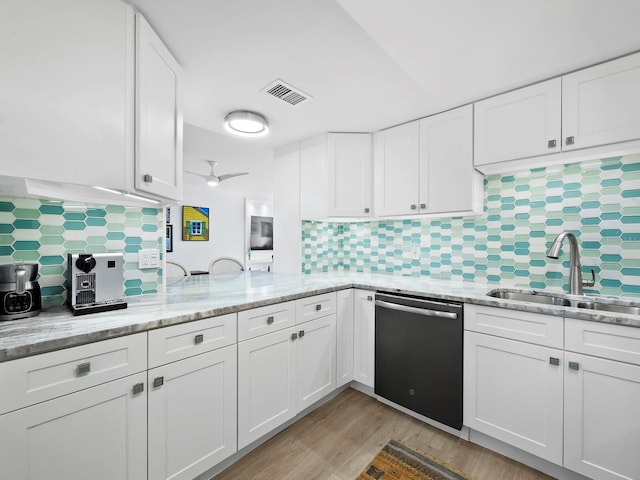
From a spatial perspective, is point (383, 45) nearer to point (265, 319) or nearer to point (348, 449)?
point (265, 319)

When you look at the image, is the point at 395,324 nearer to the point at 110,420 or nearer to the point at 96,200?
the point at 110,420

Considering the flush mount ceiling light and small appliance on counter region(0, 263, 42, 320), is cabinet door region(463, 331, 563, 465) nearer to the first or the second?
the flush mount ceiling light

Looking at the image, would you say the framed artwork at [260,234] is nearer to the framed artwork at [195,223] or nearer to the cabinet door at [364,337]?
the framed artwork at [195,223]

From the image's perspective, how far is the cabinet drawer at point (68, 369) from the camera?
35.5 inches

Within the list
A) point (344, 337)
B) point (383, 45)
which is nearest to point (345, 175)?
point (383, 45)

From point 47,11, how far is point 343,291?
207 cm

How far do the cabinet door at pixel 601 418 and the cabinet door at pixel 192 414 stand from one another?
67.0 inches

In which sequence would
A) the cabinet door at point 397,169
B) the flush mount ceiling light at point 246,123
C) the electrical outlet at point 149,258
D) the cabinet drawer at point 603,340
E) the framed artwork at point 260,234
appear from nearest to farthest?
1. the cabinet drawer at point 603,340
2. the electrical outlet at point 149,258
3. the flush mount ceiling light at point 246,123
4. the cabinet door at point 397,169
5. the framed artwork at point 260,234

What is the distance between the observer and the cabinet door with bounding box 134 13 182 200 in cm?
128

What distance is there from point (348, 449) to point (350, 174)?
205cm

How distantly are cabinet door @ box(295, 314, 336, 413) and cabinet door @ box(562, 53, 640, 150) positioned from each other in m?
1.88

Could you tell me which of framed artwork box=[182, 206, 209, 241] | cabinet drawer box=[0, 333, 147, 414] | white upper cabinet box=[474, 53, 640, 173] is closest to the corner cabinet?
white upper cabinet box=[474, 53, 640, 173]

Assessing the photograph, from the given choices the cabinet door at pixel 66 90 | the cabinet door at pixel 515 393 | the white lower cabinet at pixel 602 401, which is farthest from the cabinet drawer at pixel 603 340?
the cabinet door at pixel 66 90

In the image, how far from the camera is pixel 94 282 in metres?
1.33
